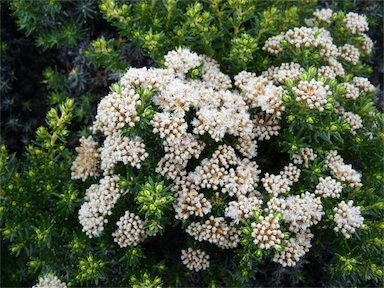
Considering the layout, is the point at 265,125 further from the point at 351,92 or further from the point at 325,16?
the point at 325,16

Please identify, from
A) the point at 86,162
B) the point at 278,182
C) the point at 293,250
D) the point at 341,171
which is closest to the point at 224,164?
the point at 278,182

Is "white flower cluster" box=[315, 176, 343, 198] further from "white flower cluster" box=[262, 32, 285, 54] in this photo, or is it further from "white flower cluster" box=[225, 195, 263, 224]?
"white flower cluster" box=[262, 32, 285, 54]

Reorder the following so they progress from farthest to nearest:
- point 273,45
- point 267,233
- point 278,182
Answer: point 273,45
point 278,182
point 267,233

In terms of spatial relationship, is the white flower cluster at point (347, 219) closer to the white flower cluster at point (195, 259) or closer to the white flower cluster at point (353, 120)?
the white flower cluster at point (353, 120)

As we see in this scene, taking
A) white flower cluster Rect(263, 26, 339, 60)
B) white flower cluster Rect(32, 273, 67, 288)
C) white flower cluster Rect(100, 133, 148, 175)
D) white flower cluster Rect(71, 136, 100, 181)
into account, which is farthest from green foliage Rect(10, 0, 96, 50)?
white flower cluster Rect(32, 273, 67, 288)

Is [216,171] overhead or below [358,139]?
below

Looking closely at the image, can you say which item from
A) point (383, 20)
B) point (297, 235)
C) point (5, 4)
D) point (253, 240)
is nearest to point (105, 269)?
point (253, 240)

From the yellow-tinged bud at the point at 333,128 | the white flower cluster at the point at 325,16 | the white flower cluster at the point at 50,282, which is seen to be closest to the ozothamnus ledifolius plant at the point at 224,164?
the yellow-tinged bud at the point at 333,128
